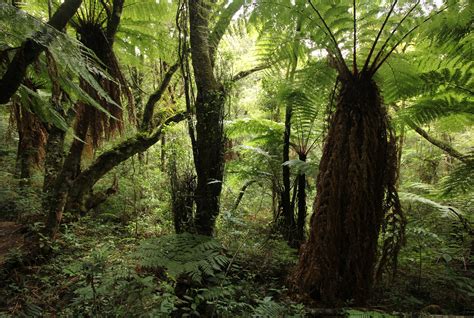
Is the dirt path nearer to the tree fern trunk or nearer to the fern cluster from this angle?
the fern cluster

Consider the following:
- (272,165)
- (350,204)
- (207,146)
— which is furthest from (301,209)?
(207,146)

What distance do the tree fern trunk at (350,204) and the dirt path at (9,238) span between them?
3.35 meters

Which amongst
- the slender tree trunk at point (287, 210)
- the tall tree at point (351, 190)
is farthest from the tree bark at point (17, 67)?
the slender tree trunk at point (287, 210)

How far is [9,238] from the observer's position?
3.98 metres

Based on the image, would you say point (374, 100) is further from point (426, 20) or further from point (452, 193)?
point (452, 193)

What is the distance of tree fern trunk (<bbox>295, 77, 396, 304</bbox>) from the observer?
2104 millimetres

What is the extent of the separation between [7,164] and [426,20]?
983cm

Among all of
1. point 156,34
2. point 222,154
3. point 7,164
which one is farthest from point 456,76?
point 7,164

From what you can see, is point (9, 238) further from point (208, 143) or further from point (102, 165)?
point (208, 143)

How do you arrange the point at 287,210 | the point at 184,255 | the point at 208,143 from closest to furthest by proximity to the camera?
the point at 184,255 → the point at 208,143 → the point at 287,210

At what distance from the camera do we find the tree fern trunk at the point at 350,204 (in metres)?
2.10

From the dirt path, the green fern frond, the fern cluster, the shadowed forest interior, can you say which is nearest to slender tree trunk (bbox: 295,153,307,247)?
the shadowed forest interior

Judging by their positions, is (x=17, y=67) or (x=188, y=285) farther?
(x=188, y=285)

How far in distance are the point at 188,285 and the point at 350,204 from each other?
1.30m
